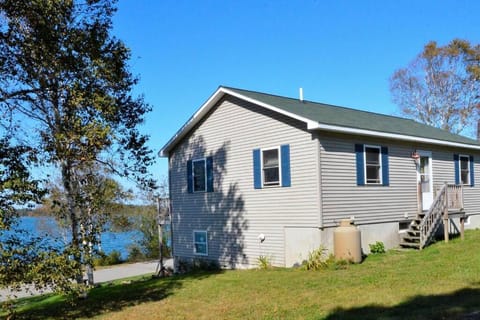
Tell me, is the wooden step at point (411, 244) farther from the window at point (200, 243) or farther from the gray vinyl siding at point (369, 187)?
the window at point (200, 243)

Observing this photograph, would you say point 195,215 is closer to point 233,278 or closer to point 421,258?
point 233,278

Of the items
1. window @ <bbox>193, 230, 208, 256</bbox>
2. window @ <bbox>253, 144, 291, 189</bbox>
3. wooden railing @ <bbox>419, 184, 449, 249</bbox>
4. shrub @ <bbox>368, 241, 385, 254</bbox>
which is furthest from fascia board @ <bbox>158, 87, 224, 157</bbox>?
wooden railing @ <bbox>419, 184, 449, 249</bbox>

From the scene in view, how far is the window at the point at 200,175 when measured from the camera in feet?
53.9

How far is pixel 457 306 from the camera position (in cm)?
653

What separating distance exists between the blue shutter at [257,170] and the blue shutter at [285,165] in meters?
0.94

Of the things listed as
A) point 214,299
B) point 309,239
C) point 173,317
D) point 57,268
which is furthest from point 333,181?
point 57,268

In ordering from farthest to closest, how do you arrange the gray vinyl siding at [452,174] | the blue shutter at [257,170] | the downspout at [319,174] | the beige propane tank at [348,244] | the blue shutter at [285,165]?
the gray vinyl siding at [452,174] < the blue shutter at [257,170] < the blue shutter at [285,165] < the downspout at [319,174] < the beige propane tank at [348,244]

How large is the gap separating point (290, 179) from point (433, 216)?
16.8 ft

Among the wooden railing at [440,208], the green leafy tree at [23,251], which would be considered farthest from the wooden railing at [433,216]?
the green leafy tree at [23,251]

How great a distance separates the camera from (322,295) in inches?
333

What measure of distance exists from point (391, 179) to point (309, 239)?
408cm

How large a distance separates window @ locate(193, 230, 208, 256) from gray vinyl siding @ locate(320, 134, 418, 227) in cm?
520

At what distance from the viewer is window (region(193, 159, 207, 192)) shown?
16.8 meters

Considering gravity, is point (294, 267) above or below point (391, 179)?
below
